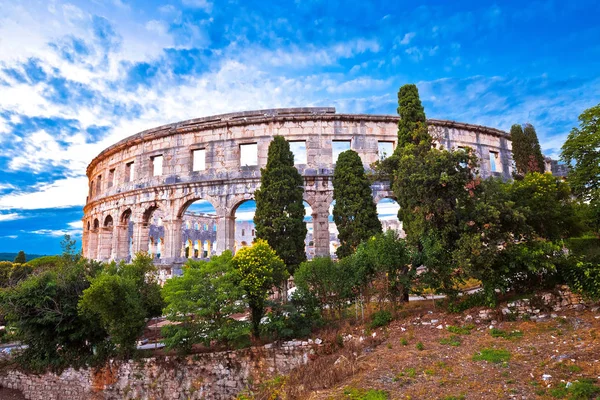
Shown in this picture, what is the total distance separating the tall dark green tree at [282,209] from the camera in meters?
17.8

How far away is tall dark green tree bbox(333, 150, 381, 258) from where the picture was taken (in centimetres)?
1774

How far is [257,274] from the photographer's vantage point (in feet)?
41.5

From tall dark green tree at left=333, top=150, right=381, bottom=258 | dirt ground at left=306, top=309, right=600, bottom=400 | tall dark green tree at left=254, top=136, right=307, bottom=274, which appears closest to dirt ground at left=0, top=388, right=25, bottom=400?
tall dark green tree at left=254, top=136, right=307, bottom=274

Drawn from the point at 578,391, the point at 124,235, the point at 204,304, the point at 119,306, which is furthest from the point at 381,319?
the point at 124,235

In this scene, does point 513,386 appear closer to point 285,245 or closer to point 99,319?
point 285,245

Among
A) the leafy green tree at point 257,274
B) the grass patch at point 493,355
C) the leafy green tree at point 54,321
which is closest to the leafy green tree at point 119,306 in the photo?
the leafy green tree at point 54,321

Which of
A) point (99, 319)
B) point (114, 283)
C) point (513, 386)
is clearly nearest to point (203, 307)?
point (114, 283)

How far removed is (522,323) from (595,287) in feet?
7.34

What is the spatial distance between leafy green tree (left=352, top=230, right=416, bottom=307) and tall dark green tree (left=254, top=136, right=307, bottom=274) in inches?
190

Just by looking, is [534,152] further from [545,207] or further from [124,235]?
[124,235]

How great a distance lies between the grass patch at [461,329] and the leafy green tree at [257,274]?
5.53m

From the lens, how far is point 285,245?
17734mm

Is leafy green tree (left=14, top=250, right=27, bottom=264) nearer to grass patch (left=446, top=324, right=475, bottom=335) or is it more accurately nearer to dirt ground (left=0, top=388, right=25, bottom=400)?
dirt ground (left=0, top=388, right=25, bottom=400)

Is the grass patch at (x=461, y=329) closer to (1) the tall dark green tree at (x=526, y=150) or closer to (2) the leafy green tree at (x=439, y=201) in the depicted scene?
(2) the leafy green tree at (x=439, y=201)
